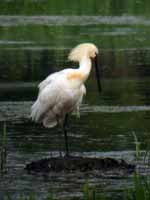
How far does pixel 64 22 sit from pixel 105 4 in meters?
7.20

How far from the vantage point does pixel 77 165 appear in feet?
48.1

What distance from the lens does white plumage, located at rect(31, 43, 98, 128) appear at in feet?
50.2

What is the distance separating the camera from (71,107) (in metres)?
15.6

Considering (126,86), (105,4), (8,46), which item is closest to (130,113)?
(126,86)

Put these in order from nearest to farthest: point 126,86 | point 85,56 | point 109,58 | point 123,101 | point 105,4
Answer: point 85,56 < point 123,101 < point 126,86 < point 109,58 < point 105,4

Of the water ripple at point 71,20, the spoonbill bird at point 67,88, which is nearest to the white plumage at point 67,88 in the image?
the spoonbill bird at point 67,88

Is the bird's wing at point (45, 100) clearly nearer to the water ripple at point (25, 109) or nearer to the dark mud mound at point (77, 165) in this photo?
Answer: the dark mud mound at point (77, 165)

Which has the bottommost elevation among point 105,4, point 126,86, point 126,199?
point 105,4

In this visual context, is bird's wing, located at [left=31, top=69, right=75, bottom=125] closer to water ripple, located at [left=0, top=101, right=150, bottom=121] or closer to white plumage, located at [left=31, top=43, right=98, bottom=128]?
white plumage, located at [left=31, top=43, right=98, bottom=128]

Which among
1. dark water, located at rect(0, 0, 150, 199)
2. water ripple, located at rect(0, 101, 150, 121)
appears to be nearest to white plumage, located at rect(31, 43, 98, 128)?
dark water, located at rect(0, 0, 150, 199)

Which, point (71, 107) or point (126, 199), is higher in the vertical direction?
point (126, 199)

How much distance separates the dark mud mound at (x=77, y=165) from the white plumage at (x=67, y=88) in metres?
1.05

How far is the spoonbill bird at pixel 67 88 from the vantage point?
1531cm

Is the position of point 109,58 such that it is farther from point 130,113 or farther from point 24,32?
point 130,113
